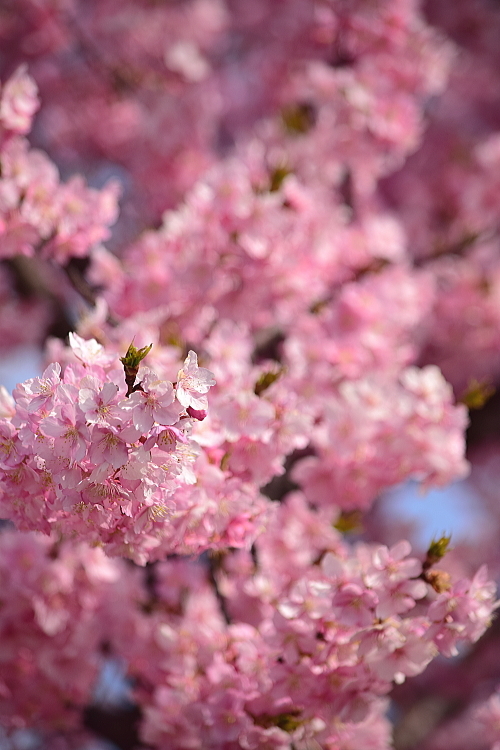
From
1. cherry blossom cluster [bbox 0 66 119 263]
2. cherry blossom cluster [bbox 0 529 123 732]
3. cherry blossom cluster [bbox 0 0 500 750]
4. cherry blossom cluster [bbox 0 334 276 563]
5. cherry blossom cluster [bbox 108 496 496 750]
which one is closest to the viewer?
cherry blossom cluster [bbox 0 334 276 563]

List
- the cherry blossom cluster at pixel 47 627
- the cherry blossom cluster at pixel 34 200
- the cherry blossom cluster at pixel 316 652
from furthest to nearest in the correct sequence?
the cherry blossom cluster at pixel 47 627 → the cherry blossom cluster at pixel 34 200 → the cherry blossom cluster at pixel 316 652

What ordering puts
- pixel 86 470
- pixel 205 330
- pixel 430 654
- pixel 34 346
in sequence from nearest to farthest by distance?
pixel 86 470
pixel 430 654
pixel 205 330
pixel 34 346

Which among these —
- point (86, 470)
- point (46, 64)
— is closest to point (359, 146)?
point (86, 470)

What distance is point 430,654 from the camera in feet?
6.39

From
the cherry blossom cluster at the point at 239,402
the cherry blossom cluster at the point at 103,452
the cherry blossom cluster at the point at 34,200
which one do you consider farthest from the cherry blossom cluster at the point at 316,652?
the cherry blossom cluster at the point at 34,200

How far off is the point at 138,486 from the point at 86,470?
13 cm

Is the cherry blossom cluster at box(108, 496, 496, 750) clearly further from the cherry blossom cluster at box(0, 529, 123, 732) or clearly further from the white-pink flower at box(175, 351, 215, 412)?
the white-pink flower at box(175, 351, 215, 412)

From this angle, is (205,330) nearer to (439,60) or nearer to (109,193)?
(109,193)

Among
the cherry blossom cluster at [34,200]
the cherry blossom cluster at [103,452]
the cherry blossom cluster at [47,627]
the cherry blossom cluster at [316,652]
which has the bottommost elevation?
the cherry blossom cluster at [316,652]

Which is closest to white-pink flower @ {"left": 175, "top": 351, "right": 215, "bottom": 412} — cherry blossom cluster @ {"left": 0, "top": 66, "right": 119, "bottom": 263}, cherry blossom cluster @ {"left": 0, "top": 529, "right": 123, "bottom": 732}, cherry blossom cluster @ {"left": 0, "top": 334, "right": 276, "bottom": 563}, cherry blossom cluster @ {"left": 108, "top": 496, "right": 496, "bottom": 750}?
cherry blossom cluster @ {"left": 0, "top": 334, "right": 276, "bottom": 563}

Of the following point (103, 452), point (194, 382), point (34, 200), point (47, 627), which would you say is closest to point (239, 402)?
point (194, 382)

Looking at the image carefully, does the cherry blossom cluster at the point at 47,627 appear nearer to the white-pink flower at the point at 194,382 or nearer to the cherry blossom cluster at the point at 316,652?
the cherry blossom cluster at the point at 316,652

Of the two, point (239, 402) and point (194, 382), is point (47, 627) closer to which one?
point (239, 402)

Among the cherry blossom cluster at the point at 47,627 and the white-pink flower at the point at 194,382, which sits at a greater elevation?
the cherry blossom cluster at the point at 47,627
